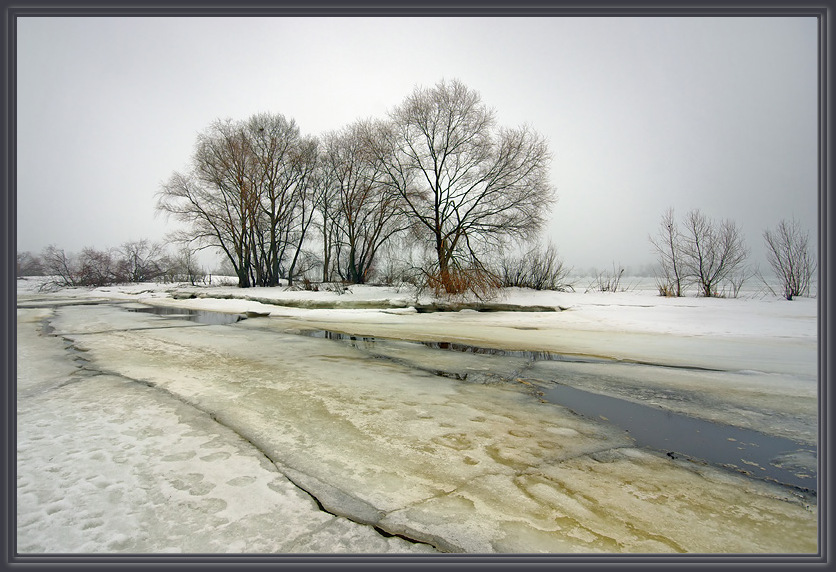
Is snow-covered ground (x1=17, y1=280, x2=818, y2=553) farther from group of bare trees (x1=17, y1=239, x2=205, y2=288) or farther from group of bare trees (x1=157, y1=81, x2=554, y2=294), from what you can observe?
group of bare trees (x1=17, y1=239, x2=205, y2=288)

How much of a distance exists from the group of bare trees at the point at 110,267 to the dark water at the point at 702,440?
3073cm

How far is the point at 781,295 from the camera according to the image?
15.9m

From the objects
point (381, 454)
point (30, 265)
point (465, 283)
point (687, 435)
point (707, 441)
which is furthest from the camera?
point (30, 265)

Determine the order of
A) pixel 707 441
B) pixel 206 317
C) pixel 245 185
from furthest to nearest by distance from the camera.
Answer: pixel 245 185 → pixel 206 317 → pixel 707 441

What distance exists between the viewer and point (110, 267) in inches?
1221

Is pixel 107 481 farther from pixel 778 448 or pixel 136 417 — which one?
pixel 778 448

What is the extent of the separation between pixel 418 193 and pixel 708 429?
18.0 m

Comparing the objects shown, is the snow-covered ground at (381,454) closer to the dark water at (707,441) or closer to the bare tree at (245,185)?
the dark water at (707,441)

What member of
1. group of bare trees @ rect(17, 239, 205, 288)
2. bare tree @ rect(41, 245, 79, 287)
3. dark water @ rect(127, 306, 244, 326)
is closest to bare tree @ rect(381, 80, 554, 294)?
dark water @ rect(127, 306, 244, 326)

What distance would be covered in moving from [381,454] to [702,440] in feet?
8.62

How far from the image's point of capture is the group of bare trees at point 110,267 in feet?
96.2

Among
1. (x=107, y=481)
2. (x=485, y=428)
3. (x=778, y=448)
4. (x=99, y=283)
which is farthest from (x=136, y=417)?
(x=99, y=283)

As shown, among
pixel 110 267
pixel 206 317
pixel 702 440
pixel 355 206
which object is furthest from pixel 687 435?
pixel 110 267

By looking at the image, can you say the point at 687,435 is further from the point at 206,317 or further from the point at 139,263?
the point at 139,263
